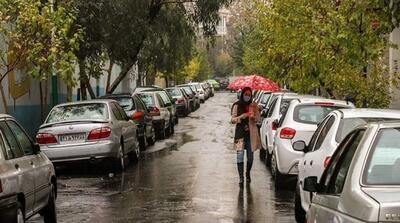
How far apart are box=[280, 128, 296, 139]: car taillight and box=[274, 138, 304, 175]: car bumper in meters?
0.07

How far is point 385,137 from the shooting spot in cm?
488

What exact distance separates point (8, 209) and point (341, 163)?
11.4 ft

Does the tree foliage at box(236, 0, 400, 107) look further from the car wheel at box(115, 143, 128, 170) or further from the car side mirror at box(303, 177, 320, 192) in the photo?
the car side mirror at box(303, 177, 320, 192)

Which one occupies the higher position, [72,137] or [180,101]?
[72,137]

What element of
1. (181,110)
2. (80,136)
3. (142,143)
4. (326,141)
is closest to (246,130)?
(80,136)

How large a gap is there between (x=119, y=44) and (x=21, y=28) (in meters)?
9.19

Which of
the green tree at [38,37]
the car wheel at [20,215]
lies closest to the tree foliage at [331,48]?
the green tree at [38,37]

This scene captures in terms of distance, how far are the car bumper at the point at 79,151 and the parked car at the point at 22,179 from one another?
5267mm

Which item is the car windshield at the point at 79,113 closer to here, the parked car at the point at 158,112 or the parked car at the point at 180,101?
the parked car at the point at 158,112

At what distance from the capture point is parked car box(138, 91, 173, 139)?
2459 centimetres

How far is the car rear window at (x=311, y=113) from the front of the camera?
12820mm

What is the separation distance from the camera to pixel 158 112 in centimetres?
2470

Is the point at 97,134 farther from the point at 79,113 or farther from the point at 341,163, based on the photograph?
the point at 341,163

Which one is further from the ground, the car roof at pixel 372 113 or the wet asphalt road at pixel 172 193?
the car roof at pixel 372 113
